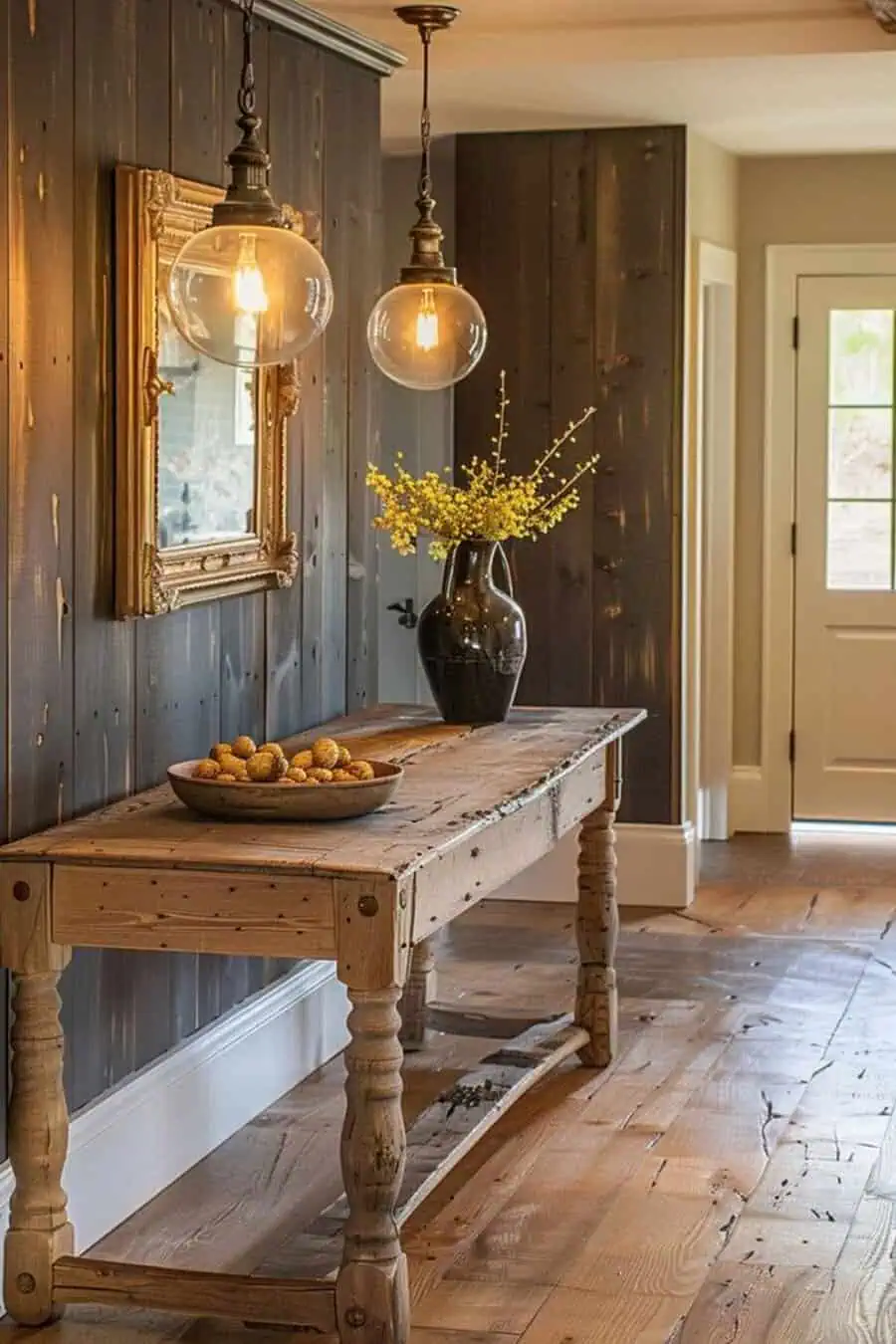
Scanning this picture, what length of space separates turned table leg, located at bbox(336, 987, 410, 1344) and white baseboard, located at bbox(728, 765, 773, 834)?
4.79 meters

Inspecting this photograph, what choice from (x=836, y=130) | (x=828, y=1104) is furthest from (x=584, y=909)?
(x=836, y=130)

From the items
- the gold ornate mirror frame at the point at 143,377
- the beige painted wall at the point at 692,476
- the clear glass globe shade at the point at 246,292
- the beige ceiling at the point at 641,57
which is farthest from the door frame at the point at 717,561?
the clear glass globe shade at the point at 246,292

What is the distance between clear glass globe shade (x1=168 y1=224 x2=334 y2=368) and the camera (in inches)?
131

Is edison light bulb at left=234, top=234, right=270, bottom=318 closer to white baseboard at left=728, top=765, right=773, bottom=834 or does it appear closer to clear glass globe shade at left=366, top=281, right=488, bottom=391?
clear glass globe shade at left=366, top=281, right=488, bottom=391

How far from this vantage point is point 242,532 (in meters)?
4.44

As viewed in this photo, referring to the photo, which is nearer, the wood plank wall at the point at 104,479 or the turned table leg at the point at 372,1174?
the turned table leg at the point at 372,1174

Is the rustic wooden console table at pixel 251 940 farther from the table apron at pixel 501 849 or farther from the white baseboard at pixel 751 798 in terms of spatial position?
the white baseboard at pixel 751 798

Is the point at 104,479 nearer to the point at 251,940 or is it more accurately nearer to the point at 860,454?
the point at 251,940

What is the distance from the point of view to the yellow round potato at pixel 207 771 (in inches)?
140

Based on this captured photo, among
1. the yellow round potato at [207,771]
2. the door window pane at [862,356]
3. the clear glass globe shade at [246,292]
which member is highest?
the door window pane at [862,356]

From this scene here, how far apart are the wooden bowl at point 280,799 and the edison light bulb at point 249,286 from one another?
78 centimetres

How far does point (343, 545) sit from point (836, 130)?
279 cm

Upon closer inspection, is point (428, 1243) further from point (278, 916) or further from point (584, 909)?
point (584, 909)

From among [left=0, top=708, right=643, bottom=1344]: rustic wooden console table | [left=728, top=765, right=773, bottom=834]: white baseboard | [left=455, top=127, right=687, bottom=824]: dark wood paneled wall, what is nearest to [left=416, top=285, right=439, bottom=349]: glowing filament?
[left=0, top=708, right=643, bottom=1344]: rustic wooden console table
